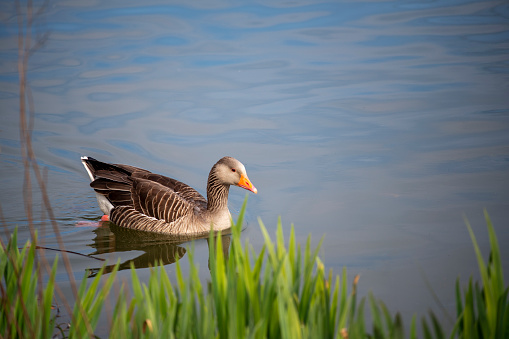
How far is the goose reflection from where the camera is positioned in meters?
7.91

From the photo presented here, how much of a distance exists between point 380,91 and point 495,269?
35.0ft

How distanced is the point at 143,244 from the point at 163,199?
0.88 metres

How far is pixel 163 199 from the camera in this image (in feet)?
29.8

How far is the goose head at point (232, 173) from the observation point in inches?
342

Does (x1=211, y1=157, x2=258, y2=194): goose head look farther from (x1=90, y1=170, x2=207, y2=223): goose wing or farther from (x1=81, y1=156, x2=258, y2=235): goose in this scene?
(x1=90, y1=170, x2=207, y2=223): goose wing

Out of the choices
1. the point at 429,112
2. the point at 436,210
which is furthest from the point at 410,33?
the point at 436,210

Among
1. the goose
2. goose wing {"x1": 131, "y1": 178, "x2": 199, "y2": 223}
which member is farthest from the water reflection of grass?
goose wing {"x1": 131, "y1": 178, "x2": 199, "y2": 223}

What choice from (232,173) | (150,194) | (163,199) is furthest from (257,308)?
(150,194)

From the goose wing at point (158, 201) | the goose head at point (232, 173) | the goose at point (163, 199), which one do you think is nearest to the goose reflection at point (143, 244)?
the goose at point (163, 199)

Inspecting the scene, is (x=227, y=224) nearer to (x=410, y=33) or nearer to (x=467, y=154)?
(x=467, y=154)

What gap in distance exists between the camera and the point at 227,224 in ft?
29.5

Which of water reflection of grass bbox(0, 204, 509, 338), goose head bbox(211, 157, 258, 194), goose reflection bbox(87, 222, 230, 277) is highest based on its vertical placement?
goose head bbox(211, 157, 258, 194)

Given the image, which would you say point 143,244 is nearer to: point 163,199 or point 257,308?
point 163,199

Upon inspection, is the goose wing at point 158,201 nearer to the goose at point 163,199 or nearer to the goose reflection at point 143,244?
the goose at point 163,199
